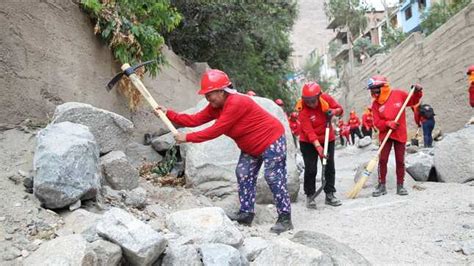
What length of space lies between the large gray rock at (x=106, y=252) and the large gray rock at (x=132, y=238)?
41 millimetres

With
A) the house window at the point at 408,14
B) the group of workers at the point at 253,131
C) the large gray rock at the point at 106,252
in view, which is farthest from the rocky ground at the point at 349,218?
the house window at the point at 408,14

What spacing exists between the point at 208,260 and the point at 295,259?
492 mm

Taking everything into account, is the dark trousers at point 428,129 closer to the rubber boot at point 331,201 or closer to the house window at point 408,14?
the rubber boot at point 331,201

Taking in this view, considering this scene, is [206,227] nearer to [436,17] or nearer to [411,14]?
[436,17]

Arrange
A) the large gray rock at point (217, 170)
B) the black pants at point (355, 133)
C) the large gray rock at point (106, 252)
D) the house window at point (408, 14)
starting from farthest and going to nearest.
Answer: the house window at point (408, 14) < the black pants at point (355, 133) < the large gray rock at point (217, 170) < the large gray rock at point (106, 252)

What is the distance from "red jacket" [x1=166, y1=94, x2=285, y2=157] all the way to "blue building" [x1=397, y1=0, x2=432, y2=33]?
26.4 meters

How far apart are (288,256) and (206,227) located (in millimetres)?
571

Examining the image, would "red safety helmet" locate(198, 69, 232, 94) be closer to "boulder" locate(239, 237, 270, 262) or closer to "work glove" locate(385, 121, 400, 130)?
"boulder" locate(239, 237, 270, 262)

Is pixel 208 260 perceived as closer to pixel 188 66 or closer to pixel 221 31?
pixel 188 66

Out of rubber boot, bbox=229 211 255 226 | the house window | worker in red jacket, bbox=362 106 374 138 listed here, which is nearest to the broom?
rubber boot, bbox=229 211 255 226

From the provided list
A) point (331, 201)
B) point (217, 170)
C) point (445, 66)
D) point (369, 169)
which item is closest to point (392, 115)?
point (369, 169)

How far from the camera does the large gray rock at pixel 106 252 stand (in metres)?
2.38

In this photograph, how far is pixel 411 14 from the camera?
100.0 feet

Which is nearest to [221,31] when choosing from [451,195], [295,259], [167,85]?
[167,85]
